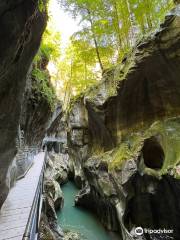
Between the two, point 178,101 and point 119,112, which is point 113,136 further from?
point 178,101

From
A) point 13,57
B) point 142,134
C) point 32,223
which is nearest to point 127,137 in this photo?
point 142,134

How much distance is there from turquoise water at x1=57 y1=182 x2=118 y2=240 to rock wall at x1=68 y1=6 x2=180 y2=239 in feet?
2.21

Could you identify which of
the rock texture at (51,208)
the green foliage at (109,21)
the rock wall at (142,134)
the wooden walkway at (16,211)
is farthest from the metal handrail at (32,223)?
the green foliage at (109,21)

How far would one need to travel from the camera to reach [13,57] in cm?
396

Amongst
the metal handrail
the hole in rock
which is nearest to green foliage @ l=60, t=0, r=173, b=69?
the hole in rock

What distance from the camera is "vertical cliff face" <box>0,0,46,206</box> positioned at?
3412 mm

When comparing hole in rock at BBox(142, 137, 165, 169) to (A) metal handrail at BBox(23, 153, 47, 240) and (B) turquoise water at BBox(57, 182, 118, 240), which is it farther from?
(A) metal handrail at BBox(23, 153, 47, 240)

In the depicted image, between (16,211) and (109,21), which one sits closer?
(16,211)

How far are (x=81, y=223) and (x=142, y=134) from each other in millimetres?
8230

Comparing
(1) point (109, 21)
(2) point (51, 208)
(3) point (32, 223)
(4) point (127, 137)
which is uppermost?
(1) point (109, 21)

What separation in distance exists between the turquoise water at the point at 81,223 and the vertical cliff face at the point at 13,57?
8323 mm

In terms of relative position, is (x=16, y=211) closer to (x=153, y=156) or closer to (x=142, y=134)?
(x=142, y=134)

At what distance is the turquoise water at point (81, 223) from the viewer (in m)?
12.2

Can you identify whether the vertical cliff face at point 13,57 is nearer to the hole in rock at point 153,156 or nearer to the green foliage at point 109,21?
the hole in rock at point 153,156
